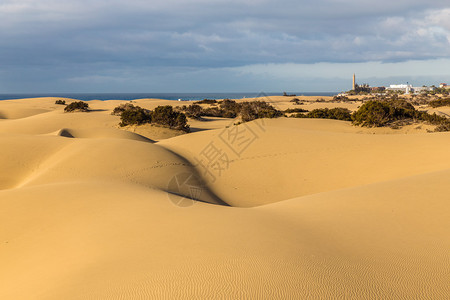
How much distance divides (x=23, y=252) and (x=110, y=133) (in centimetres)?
1459

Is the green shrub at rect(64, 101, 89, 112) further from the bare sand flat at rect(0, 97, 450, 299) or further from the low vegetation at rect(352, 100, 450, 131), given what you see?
the low vegetation at rect(352, 100, 450, 131)

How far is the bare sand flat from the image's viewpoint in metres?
3.37

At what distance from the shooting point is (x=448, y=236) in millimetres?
4656

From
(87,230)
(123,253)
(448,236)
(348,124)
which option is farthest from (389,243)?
(348,124)

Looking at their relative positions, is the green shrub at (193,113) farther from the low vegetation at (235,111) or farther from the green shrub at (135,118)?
the green shrub at (135,118)

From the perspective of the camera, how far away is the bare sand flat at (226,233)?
11.1ft

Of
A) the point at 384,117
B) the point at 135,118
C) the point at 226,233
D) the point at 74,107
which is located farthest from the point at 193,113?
the point at 226,233

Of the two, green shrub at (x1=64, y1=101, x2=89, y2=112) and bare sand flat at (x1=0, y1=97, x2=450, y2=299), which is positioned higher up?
green shrub at (x1=64, y1=101, x2=89, y2=112)

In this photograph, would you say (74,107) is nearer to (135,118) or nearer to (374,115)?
(135,118)

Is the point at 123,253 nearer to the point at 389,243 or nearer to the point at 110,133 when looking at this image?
the point at 389,243

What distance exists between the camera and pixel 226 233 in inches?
185

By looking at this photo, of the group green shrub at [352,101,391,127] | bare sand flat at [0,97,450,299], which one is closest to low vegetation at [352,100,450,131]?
green shrub at [352,101,391,127]

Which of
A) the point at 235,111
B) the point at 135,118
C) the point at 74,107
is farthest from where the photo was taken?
the point at 235,111

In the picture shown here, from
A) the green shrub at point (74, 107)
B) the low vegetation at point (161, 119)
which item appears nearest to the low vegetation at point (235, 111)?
the low vegetation at point (161, 119)
